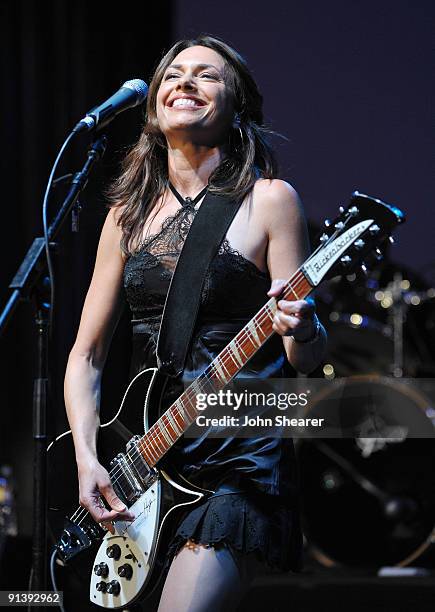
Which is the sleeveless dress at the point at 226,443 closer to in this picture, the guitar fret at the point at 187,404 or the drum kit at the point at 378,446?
the guitar fret at the point at 187,404

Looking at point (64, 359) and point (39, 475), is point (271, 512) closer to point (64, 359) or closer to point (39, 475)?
point (39, 475)

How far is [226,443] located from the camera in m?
2.05

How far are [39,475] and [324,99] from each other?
197cm

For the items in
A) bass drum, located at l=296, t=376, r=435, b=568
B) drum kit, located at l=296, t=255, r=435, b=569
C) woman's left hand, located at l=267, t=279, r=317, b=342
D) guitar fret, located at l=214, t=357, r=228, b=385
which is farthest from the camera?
drum kit, located at l=296, t=255, r=435, b=569

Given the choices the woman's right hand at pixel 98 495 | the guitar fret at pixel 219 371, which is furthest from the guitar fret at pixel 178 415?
the woman's right hand at pixel 98 495

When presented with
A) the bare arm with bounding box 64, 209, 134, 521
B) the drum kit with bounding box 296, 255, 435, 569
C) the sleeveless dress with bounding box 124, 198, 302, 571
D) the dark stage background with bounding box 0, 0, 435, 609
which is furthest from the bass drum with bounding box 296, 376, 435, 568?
the sleeveless dress with bounding box 124, 198, 302, 571

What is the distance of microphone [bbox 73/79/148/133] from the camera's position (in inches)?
87.9

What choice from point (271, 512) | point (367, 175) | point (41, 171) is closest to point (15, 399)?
point (41, 171)

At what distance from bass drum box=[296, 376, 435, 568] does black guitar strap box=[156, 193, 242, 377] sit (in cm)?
211

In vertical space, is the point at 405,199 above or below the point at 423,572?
above

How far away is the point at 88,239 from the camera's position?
4.21 meters

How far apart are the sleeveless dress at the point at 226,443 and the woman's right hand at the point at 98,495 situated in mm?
193

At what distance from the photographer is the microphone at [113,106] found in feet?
7.32

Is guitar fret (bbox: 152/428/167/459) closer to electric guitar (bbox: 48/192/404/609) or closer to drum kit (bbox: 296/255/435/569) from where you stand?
electric guitar (bbox: 48/192/404/609)
